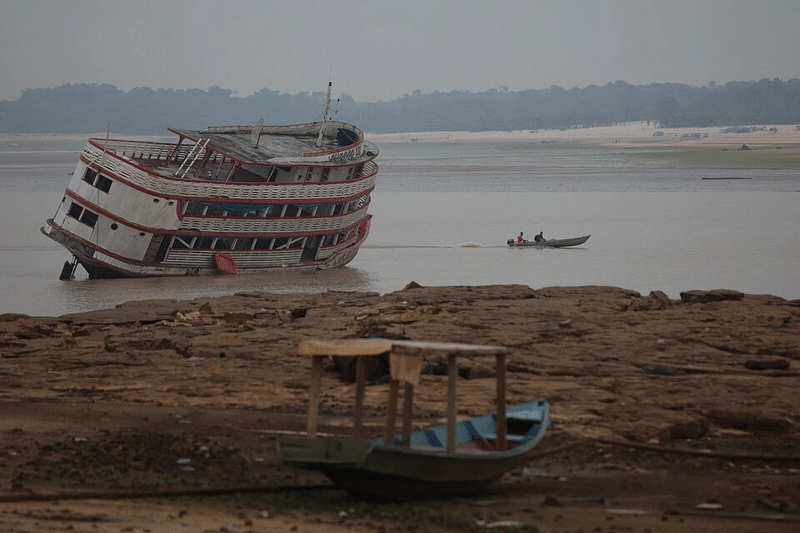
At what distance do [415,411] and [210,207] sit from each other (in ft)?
76.3

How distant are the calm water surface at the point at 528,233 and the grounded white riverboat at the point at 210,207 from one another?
31.1 inches

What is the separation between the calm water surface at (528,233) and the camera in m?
38.0

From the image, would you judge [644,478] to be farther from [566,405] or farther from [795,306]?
[795,306]

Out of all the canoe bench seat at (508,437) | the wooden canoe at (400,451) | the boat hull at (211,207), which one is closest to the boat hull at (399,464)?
the wooden canoe at (400,451)

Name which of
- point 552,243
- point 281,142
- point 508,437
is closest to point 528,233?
point 552,243

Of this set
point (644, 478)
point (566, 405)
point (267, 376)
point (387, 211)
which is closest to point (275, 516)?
point (644, 478)

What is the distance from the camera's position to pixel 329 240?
43250mm

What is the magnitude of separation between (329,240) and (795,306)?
65.2 ft

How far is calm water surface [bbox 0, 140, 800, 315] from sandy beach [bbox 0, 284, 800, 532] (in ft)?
33.5

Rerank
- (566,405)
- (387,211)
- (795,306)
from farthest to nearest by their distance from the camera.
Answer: (387,211), (795,306), (566,405)

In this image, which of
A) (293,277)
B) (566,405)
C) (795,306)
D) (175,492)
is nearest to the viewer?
(175,492)

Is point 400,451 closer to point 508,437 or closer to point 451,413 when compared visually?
point 451,413

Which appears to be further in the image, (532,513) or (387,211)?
(387,211)

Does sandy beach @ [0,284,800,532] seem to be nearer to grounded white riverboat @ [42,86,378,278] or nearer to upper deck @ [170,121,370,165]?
grounded white riverboat @ [42,86,378,278]
